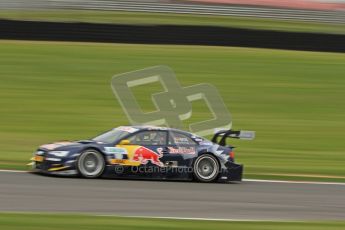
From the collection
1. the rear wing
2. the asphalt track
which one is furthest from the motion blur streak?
the asphalt track

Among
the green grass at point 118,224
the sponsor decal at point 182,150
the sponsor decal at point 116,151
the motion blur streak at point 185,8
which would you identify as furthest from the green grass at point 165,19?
the green grass at point 118,224

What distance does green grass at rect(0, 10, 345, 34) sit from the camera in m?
26.3

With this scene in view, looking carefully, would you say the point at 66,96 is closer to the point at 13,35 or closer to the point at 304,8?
the point at 13,35

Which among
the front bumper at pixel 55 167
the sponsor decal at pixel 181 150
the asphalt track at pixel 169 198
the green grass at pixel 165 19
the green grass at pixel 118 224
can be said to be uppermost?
the green grass at pixel 165 19

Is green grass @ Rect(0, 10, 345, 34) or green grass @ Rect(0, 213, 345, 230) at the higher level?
green grass @ Rect(0, 10, 345, 34)

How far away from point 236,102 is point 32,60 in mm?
7432

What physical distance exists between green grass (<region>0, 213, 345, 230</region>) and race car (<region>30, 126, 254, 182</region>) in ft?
13.6

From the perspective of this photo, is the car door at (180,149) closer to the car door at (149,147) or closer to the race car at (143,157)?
the race car at (143,157)

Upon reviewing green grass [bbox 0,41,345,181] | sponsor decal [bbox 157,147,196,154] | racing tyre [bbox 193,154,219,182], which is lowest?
racing tyre [bbox 193,154,219,182]

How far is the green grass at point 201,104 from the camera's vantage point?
703 inches

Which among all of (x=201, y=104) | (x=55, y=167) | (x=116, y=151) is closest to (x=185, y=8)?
(x=201, y=104)

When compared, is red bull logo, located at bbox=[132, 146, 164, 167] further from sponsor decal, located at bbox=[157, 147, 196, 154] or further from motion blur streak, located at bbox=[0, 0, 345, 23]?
motion blur streak, located at bbox=[0, 0, 345, 23]

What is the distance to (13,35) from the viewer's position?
25.6 metres

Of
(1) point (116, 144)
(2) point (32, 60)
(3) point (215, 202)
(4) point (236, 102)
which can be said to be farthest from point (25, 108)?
(3) point (215, 202)
